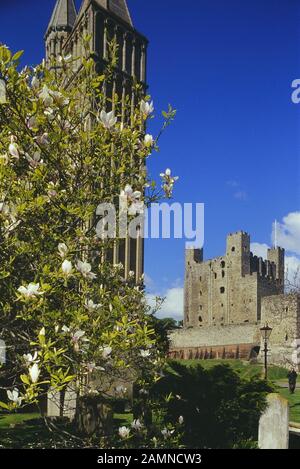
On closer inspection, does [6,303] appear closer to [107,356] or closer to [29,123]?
[107,356]

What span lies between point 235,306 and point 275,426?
71504 mm

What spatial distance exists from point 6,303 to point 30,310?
84cm

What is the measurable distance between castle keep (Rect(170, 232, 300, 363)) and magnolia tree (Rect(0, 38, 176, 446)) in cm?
4157

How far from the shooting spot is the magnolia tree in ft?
21.2

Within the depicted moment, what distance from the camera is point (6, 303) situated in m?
6.68

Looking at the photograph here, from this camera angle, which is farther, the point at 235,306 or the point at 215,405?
the point at 235,306

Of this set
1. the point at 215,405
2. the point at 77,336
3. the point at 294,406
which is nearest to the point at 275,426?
the point at 215,405

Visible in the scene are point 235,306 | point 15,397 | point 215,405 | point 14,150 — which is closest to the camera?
point 15,397

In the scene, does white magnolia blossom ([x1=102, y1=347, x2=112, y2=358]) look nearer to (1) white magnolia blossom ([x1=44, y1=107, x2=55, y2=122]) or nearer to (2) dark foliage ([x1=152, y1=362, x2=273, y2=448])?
(1) white magnolia blossom ([x1=44, y1=107, x2=55, y2=122])

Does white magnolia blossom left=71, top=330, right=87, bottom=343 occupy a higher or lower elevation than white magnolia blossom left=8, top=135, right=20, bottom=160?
lower

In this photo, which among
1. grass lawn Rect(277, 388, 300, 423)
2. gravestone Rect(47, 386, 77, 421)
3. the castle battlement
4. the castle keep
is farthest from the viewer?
the castle battlement

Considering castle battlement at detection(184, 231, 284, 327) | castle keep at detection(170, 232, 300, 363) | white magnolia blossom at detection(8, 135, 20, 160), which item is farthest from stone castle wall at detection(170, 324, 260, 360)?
white magnolia blossom at detection(8, 135, 20, 160)

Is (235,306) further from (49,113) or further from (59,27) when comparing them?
(49,113)

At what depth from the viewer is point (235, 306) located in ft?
262
